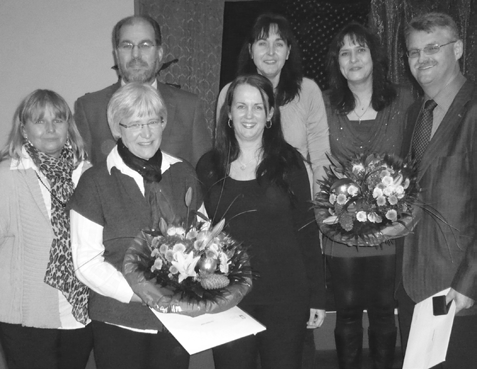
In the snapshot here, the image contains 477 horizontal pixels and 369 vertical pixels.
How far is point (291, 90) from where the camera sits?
2.80 m

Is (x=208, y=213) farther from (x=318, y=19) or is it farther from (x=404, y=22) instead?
(x=404, y=22)

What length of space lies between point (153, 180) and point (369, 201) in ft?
3.20

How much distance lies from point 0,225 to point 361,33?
2.18 m

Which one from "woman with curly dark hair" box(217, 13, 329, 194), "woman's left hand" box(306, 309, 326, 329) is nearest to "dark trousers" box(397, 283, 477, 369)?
"woman's left hand" box(306, 309, 326, 329)

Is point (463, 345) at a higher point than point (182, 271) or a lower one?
lower

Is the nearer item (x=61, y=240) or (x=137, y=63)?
(x=61, y=240)

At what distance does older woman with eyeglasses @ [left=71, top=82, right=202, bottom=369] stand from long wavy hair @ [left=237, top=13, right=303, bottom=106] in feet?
3.24

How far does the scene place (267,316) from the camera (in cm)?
210

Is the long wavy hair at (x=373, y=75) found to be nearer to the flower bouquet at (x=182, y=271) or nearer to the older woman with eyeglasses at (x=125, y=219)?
the older woman with eyeglasses at (x=125, y=219)

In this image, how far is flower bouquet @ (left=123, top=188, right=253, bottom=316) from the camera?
1704mm

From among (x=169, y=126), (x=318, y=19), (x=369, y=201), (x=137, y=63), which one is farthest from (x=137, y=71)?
(x=318, y=19)

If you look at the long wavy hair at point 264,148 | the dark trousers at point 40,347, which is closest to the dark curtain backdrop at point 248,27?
the long wavy hair at point 264,148

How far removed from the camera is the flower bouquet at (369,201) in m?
2.12

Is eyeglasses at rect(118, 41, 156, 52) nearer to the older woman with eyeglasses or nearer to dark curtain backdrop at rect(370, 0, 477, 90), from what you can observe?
the older woman with eyeglasses
